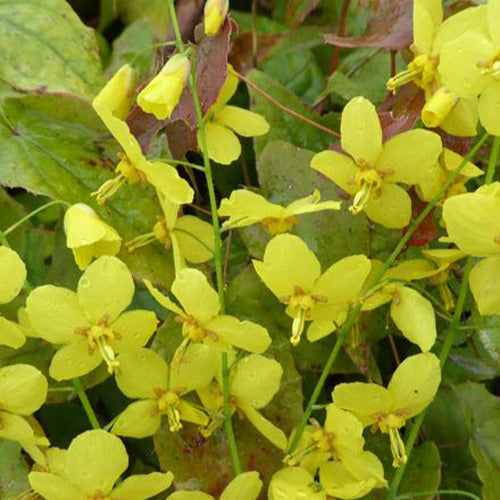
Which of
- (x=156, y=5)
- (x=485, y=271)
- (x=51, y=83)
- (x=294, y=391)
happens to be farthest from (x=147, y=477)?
(x=156, y=5)

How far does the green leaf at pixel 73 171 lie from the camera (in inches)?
39.4

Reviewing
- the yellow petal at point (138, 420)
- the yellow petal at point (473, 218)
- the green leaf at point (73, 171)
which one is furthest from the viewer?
the green leaf at point (73, 171)

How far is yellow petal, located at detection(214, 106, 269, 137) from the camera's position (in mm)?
976

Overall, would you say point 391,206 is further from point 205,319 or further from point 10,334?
point 10,334

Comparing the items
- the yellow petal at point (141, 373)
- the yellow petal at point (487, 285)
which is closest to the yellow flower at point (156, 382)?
the yellow petal at point (141, 373)

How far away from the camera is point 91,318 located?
84cm

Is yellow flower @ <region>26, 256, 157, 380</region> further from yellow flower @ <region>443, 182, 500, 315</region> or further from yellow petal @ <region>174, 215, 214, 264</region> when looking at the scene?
yellow flower @ <region>443, 182, 500, 315</region>

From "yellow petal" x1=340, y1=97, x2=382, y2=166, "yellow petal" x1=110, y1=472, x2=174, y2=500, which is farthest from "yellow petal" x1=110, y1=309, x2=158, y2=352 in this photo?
"yellow petal" x1=340, y1=97, x2=382, y2=166

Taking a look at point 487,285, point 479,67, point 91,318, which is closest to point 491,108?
point 479,67

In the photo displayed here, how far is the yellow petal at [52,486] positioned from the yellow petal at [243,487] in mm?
115

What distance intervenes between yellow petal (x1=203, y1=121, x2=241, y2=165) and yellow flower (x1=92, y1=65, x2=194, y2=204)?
3.1 inches

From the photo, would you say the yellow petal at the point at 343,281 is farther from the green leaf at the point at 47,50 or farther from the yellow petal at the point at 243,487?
the green leaf at the point at 47,50

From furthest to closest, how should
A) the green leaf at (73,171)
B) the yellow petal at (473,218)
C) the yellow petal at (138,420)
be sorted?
1. the green leaf at (73,171)
2. the yellow petal at (138,420)
3. the yellow petal at (473,218)

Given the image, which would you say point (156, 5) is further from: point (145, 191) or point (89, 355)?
point (89, 355)
